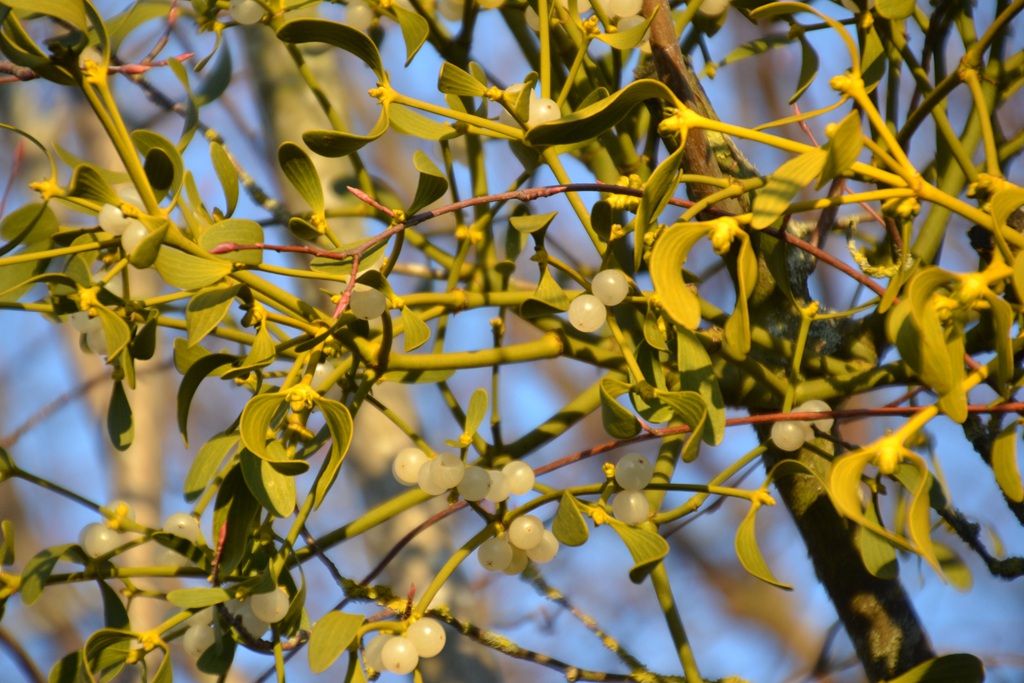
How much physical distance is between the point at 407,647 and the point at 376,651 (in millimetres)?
29

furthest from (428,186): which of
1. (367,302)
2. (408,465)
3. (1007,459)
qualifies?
(1007,459)

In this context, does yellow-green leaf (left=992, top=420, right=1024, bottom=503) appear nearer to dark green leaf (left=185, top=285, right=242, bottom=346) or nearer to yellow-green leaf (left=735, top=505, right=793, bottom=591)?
yellow-green leaf (left=735, top=505, right=793, bottom=591)

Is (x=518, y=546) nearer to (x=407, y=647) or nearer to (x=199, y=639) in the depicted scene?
(x=407, y=647)

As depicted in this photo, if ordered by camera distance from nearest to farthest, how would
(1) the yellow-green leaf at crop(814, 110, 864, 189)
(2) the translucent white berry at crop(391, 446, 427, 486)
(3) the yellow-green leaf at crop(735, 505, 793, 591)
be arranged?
(1) the yellow-green leaf at crop(814, 110, 864, 189) → (3) the yellow-green leaf at crop(735, 505, 793, 591) → (2) the translucent white berry at crop(391, 446, 427, 486)

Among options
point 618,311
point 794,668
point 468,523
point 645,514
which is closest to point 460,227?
point 618,311

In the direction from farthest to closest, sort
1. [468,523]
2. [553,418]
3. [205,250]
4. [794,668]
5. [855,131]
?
[794,668], [468,523], [553,418], [205,250], [855,131]

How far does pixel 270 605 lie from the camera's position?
457mm

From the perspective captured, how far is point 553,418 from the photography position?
0.58 m

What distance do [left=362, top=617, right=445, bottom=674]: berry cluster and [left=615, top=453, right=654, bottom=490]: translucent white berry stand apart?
0.11 meters

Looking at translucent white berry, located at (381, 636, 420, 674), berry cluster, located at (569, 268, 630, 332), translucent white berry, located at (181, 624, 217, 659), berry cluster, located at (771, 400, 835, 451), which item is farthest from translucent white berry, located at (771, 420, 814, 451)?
translucent white berry, located at (181, 624, 217, 659)

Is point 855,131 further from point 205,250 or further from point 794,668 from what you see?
point 794,668

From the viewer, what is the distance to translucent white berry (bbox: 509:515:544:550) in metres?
0.45

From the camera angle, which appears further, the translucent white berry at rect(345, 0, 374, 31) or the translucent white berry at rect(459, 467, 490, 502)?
the translucent white berry at rect(345, 0, 374, 31)

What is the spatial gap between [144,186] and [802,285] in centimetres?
42
